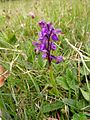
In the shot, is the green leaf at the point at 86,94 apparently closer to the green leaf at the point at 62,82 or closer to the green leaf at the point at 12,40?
the green leaf at the point at 62,82

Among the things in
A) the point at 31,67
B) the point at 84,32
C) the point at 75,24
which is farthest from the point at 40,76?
the point at 75,24

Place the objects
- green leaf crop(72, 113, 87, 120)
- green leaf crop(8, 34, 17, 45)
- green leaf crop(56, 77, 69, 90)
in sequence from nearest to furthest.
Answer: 1. green leaf crop(72, 113, 87, 120)
2. green leaf crop(56, 77, 69, 90)
3. green leaf crop(8, 34, 17, 45)

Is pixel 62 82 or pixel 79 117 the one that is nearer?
pixel 79 117

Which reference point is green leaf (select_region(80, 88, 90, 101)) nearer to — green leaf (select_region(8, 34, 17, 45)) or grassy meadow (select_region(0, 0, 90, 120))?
grassy meadow (select_region(0, 0, 90, 120))

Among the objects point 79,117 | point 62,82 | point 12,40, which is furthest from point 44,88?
point 12,40

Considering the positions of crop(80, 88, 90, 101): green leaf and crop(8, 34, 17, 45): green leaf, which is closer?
crop(80, 88, 90, 101): green leaf

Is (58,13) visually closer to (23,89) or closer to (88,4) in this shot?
(88,4)

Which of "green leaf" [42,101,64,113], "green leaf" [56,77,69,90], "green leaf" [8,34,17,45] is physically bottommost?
"green leaf" [42,101,64,113]

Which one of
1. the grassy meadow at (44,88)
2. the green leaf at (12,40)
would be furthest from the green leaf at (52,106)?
the green leaf at (12,40)

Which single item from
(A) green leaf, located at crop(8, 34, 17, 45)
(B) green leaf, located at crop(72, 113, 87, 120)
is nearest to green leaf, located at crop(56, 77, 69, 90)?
(B) green leaf, located at crop(72, 113, 87, 120)

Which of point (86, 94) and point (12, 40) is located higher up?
point (12, 40)

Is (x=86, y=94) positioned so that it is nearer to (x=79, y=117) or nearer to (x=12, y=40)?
(x=79, y=117)
